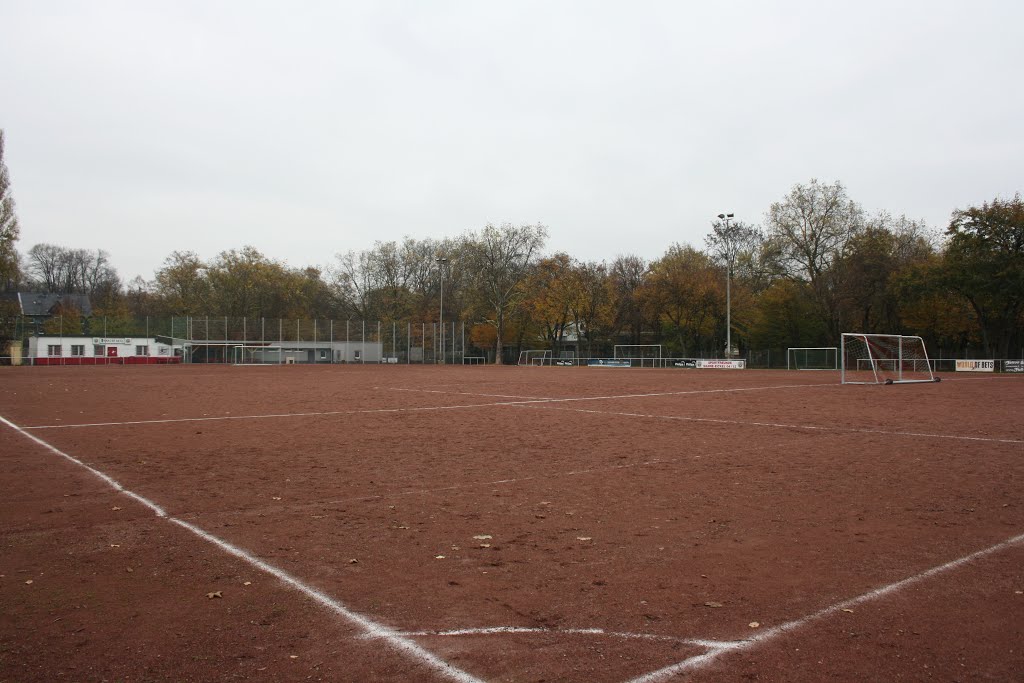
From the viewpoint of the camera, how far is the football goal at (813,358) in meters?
50.2

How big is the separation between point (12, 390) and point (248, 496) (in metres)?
23.2

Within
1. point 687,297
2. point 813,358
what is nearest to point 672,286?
point 687,297

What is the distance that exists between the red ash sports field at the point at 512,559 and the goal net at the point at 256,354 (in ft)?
216

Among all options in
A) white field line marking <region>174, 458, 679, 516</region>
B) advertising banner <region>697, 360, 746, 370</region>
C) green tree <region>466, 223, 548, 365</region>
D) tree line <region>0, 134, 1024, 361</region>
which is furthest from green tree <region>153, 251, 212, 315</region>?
white field line marking <region>174, 458, 679, 516</region>

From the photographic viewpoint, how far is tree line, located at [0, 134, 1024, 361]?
4934cm

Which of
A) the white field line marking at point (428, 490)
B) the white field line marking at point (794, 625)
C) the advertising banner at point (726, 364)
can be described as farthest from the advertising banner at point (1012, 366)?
the white field line marking at point (794, 625)

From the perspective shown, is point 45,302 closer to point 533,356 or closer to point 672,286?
point 533,356

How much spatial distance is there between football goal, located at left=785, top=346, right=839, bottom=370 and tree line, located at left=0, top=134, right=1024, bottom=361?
17.1 feet

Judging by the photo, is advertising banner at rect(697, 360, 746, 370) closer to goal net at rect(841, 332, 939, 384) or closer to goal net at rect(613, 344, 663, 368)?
goal net at rect(613, 344, 663, 368)

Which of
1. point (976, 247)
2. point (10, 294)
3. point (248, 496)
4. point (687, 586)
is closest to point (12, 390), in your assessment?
point (248, 496)

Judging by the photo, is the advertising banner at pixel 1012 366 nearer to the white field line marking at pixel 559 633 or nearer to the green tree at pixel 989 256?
the green tree at pixel 989 256

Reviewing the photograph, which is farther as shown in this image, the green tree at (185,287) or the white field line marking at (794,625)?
the green tree at (185,287)

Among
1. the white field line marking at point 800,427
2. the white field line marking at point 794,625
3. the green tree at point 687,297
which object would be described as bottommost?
the white field line marking at point 794,625

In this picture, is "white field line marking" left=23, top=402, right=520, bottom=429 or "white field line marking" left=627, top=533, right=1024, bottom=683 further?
"white field line marking" left=23, top=402, right=520, bottom=429
